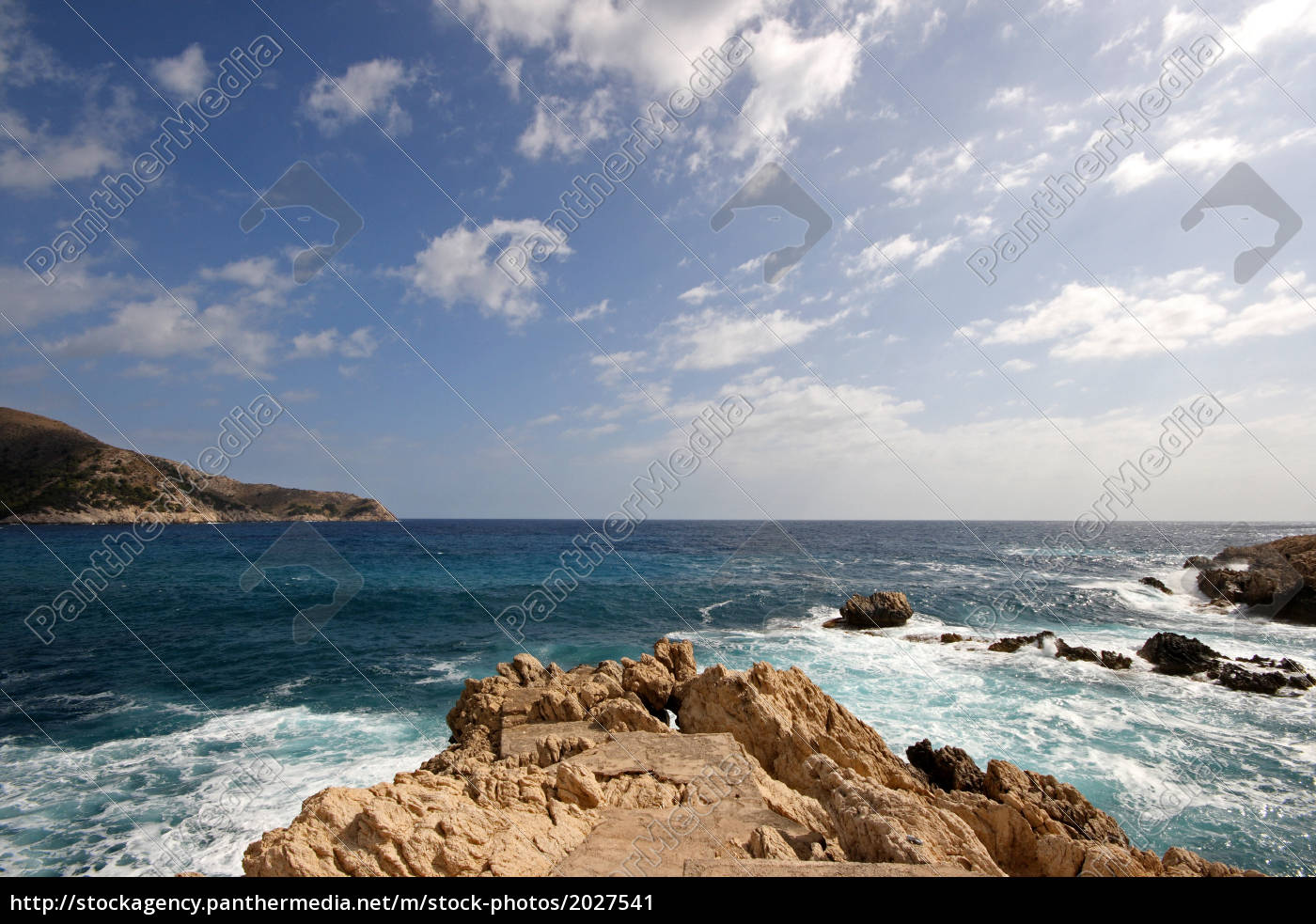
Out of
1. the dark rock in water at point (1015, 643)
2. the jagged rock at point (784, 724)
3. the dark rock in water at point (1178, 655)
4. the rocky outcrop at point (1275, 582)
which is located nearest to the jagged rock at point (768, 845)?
the jagged rock at point (784, 724)

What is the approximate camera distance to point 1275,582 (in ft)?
87.1

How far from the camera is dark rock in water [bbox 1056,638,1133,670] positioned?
1772cm

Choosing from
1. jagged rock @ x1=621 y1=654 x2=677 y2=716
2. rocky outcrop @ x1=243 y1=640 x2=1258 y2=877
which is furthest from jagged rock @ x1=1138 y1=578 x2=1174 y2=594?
jagged rock @ x1=621 y1=654 x2=677 y2=716

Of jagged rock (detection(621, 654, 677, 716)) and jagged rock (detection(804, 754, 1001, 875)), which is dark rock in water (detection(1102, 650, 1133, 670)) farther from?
jagged rock (detection(804, 754, 1001, 875))

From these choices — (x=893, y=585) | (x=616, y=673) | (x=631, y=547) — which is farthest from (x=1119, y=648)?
(x=631, y=547)

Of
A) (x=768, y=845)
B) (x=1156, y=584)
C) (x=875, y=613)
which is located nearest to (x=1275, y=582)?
(x=1156, y=584)

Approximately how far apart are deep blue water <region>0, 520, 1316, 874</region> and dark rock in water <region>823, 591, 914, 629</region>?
98cm

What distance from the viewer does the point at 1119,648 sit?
19984 millimetres

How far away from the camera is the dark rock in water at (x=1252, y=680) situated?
15.6 metres

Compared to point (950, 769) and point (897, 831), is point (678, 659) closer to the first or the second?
point (950, 769)

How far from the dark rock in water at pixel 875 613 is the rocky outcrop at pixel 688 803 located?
47.5ft

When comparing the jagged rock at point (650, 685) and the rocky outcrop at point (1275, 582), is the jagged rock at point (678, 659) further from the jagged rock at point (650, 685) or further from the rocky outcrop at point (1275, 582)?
the rocky outcrop at point (1275, 582)
